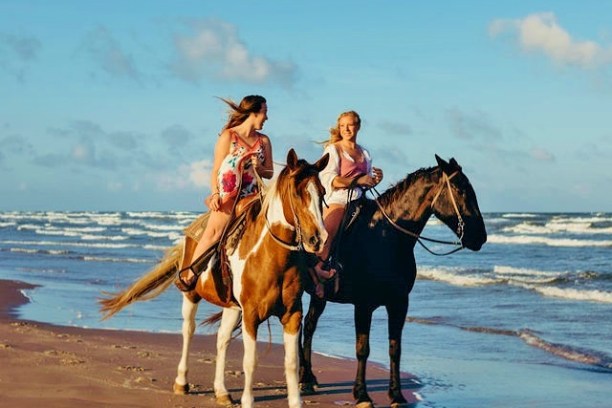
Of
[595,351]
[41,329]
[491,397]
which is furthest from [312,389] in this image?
[41,329]

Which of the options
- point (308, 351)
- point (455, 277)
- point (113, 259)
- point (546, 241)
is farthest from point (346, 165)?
point (546, 241)

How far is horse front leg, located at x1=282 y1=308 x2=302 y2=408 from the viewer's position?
615cm

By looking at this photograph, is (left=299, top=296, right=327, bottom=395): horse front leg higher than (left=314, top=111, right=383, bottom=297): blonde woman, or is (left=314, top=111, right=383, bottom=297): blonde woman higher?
(left=314, top=111, right=383, bottom=297): blonde woman

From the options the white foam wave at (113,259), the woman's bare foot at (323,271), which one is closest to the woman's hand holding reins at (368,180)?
the woman's bare foot at (323,271)

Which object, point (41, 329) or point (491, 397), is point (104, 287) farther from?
point (491, 397)

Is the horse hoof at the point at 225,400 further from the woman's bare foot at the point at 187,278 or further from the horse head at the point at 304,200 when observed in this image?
the horse head at the point at 304,200

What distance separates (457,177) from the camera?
743 cm

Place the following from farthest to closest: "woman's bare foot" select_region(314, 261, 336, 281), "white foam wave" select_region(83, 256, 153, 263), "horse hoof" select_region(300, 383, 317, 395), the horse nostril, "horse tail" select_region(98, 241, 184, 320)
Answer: "white foam wave" select_region(83, 256, 153, 263) → "horse tail" select_region(98, 241, 184, 320) → "horse hoof" select_region(300, 383, 317, 395) → "woman's bare foot" select_region(314, 261, 336, 281) → the horse nostril

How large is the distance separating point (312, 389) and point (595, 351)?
14.7 ft

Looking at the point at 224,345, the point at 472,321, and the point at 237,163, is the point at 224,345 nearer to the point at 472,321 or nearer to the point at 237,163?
the point at 237,163

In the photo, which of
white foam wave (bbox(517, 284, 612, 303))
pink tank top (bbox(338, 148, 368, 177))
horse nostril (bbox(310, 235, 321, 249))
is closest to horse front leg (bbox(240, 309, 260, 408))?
horse nostril (bbox(310, 235, 321, 249))

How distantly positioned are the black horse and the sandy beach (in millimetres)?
748

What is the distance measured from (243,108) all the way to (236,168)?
0.51m

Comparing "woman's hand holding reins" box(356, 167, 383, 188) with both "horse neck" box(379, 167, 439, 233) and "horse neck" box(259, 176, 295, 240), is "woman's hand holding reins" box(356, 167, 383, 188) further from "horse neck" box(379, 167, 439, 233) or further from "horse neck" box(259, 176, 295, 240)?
"horse neck" box(259, 176, 295, 240)
